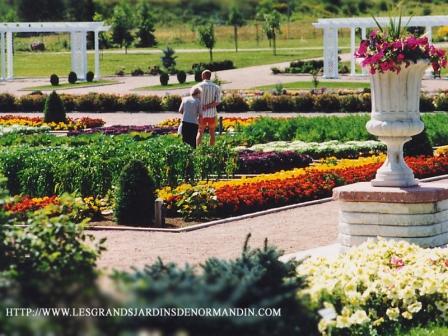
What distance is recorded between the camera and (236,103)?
31859 millimetres

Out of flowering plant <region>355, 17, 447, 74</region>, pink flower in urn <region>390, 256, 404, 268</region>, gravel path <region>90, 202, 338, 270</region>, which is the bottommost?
gravel path <region>90, 202, 338, 270</region>

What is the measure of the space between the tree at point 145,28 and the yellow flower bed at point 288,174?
4874 centimetres

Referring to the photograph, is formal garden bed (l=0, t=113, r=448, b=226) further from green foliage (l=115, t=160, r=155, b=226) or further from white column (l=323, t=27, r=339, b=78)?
white column (l=323, t=27, r=339, b=78)

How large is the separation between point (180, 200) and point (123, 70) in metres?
38.8

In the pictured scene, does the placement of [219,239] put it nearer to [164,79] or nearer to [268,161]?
[268,161]

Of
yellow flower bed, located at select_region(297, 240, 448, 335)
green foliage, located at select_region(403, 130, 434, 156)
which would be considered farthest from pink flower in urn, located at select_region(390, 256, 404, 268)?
green foliage, located at select_region(403, 130, 434, 156)

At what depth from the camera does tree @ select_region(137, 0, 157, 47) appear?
219 feet

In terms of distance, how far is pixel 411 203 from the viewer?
10359mm

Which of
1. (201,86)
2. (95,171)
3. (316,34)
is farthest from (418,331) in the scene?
(316,34)

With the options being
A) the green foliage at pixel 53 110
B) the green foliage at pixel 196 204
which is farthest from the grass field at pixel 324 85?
the green foliage at pixel 196 204

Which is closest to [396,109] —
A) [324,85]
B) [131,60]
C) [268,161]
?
[268,161]

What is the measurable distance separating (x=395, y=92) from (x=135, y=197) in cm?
362

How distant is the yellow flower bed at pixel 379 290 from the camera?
747 centimetres

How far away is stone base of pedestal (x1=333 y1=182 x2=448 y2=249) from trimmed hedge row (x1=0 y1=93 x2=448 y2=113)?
2012 cm
